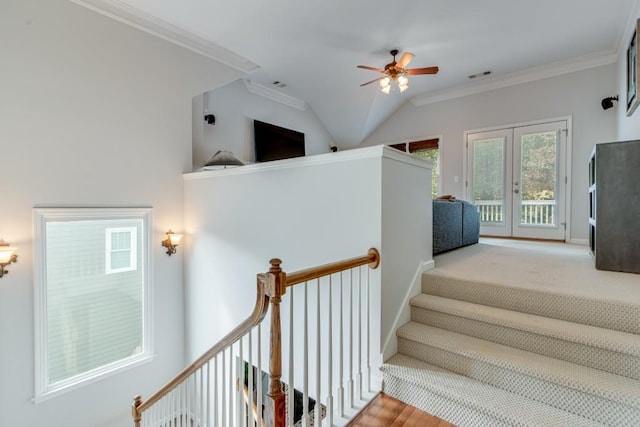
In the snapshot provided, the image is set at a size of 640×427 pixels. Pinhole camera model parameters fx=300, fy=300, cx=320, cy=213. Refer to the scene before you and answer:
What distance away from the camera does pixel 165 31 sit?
146 inches

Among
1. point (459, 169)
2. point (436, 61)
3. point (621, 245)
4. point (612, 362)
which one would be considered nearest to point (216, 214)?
point (612, 362)

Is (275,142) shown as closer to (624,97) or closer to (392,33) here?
(392,33)

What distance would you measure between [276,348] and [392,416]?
0.97m

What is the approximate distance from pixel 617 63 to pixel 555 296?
4.66m

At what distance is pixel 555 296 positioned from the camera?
6.60 ft

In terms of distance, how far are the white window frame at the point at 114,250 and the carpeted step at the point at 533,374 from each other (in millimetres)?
3173

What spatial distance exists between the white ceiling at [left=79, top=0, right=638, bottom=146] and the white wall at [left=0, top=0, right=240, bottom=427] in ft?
1.55

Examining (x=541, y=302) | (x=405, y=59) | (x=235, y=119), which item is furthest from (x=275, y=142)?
(x=541, y=302)

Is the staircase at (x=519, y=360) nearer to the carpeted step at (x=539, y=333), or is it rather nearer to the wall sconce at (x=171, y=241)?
the carpeted step at (x=539, y=333)

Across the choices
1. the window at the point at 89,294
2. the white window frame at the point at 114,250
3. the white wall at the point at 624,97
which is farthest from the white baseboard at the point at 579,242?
the white window frame at the point at 114,250

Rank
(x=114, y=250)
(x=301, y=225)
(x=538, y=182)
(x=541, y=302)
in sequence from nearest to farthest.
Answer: (x=541, y=302) < (x=301, y=225) < (x=114, y=250) < (x=538, y=182)

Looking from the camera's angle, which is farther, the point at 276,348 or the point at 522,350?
the point at 522,350

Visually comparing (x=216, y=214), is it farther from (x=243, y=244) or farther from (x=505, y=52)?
(x=505, y=52)

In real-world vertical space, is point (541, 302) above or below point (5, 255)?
below
